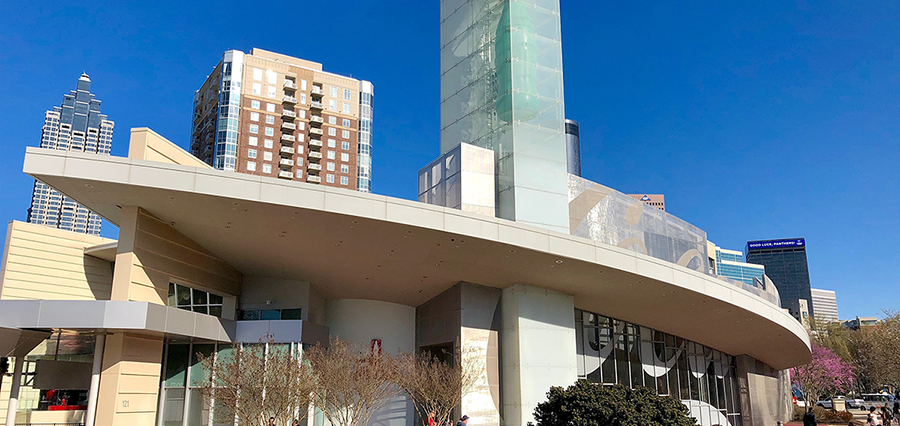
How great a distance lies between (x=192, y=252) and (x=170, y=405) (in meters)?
6.48

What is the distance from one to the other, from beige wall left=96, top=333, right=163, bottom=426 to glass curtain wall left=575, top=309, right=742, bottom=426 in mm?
18321

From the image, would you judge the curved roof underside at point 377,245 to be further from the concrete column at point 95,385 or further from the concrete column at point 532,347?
the concrete column at point 95,385

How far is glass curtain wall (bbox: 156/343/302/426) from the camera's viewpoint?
2664 cm

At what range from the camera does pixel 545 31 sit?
119 ft

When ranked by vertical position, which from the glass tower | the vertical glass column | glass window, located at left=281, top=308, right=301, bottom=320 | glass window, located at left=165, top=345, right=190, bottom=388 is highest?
the vertical glass column

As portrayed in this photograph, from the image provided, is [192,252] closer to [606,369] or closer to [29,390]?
[29,390]

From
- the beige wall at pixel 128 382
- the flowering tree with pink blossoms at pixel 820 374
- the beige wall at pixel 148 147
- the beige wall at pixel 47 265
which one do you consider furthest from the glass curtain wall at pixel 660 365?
the beige wall at pixel 47 265

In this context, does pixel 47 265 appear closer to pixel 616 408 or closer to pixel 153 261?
pixel 153 261

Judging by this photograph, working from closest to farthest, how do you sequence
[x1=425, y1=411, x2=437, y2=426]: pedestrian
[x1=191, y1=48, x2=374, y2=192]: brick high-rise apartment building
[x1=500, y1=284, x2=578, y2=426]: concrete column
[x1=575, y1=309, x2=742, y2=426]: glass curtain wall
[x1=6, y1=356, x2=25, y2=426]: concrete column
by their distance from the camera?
[x1=6, y1=356, x2=25, y2=426]: concrete column < [x1=425, y1=411, x2=437, y2=426]: pedestrian < [x1=500, y1=284, x2=578, y2=426]: concrete column < [x1=575, y1=309, x2=742, y2=426]: glass curtain wall < [x1=191, y1=48, x2=374, y2=192]: brick high-rise apartment building

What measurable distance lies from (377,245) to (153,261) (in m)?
7.93

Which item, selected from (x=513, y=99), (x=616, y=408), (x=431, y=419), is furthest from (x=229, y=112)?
(x=616, y=408)

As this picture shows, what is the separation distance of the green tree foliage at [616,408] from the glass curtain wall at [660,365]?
12508 mm

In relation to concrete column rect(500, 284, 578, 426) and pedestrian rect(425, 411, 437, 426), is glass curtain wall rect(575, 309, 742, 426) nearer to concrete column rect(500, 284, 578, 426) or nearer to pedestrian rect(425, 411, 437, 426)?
concrete column rect(500, 284, 578, 426)

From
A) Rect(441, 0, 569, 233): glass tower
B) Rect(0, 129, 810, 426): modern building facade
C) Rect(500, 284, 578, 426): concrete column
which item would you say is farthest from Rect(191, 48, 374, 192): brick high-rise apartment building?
Rect(500, 284, 578, 426): concrete column
